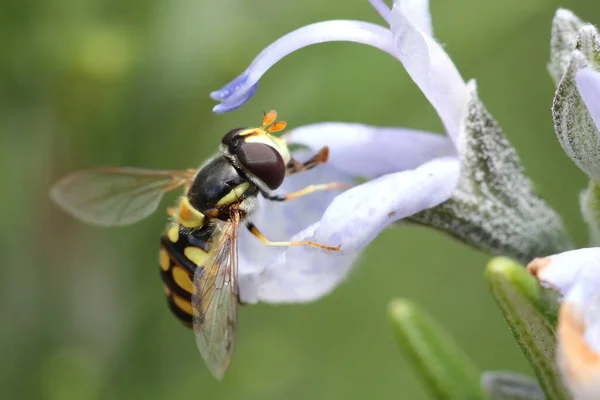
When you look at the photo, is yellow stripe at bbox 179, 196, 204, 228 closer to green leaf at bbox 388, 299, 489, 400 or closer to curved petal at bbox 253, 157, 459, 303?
curved petal at bbox 253, 157, 459, 303

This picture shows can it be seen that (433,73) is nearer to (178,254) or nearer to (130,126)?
(178,254)

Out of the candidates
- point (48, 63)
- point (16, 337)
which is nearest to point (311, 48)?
point (48, 63)

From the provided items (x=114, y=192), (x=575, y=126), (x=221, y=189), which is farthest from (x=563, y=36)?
(x=114, y=192)

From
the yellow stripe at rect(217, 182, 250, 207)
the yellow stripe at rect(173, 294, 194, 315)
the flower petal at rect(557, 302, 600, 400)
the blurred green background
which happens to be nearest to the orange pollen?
the yellow stripe at rect(217, 182, 250, 207)

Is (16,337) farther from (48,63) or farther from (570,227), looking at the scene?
(570,227)

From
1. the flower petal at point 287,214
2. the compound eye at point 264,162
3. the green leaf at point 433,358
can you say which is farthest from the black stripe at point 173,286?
the green leaf at point 433,358

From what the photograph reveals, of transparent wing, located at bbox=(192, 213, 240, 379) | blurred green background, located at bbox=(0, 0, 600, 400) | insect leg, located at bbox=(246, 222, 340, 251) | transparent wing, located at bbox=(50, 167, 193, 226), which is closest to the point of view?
Answer: insect leg, located at bbox=(246, 222, 340, 251)
